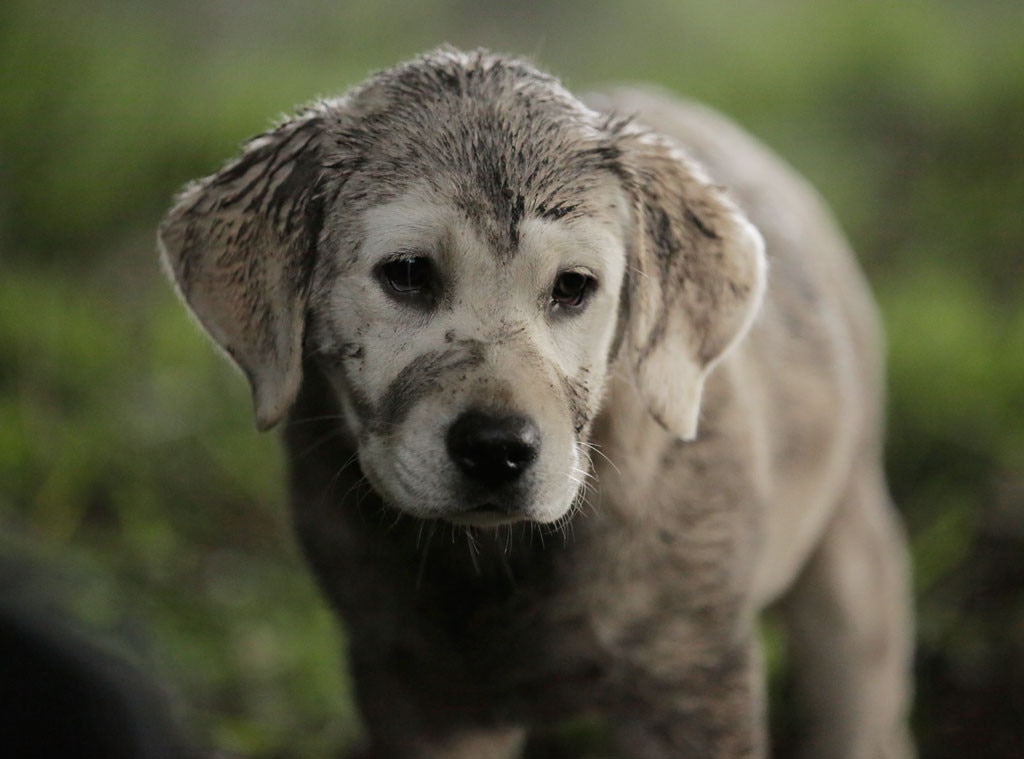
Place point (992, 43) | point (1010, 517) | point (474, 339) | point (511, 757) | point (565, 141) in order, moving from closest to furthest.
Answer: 1. point (474, 339)
2. point (565, 141)
3. point (511, 757)
4. point (1010, 517)
5. point (992, 43)

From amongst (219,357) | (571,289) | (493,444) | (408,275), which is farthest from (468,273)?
(219,357)

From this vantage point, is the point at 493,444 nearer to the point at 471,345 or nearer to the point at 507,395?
the point at 507,395

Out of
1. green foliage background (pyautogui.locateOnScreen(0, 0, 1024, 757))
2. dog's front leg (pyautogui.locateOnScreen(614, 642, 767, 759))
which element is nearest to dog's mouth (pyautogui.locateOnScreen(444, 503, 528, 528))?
dog's front leg (pyautogui.locateOnScreen(614, 642, 767, 759))

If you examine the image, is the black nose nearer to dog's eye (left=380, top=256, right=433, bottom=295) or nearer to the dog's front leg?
dog's eye (left=380, top=256, right=433, bottom=295)

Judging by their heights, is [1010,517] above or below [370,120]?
below

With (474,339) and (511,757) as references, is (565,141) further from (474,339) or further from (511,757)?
(511,757)

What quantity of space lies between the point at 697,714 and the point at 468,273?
1.19 m

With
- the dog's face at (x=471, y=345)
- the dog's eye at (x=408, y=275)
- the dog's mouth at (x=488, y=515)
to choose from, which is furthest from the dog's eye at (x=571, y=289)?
the dog's mouth at (x=488, y=515)

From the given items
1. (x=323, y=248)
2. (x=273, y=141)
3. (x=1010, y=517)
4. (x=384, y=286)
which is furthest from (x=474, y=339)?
(x=1010, y=517)

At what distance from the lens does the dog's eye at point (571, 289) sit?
271 cm

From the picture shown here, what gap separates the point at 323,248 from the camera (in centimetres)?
281

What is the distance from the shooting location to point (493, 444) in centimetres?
244

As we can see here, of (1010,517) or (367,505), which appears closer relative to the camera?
(367,505)

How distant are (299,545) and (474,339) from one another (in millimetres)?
948
